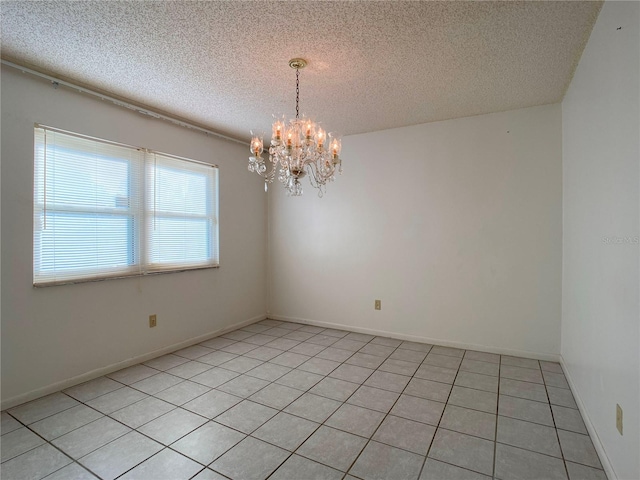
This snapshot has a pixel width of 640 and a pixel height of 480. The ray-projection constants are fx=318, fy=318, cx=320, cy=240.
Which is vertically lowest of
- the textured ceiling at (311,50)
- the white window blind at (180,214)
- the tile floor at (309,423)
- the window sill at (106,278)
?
the tile floor at (309,423)

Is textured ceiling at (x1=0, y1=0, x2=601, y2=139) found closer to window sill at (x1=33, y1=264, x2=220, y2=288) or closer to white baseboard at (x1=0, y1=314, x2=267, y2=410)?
window sill at (x1=33, y1=264, x2=220, y2=288)

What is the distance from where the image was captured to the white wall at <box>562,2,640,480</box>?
4.53 ft

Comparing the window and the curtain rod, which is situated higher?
the curtain rod

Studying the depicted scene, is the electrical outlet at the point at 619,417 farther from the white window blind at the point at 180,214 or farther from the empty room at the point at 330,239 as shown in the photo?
the white window blind at the point at 180,214

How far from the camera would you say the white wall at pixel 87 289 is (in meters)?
2.26

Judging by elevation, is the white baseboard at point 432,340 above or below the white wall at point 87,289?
below

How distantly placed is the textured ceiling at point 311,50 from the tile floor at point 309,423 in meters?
2.43

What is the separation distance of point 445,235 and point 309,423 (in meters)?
2.35

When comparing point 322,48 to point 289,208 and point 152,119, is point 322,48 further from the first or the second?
point 289,208

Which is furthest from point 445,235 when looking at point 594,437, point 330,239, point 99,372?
point 99,372

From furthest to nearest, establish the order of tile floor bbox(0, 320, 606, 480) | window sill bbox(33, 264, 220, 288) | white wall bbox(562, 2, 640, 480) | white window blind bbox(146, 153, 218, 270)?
1. white window blind bbox(146, 153, 218, 270)
2. window sill bbox(33, 264, 220, 288)
3. tile floor bbox(0, 320, 606, 480)
4. white wall bbox(562, 2, 640, 480)

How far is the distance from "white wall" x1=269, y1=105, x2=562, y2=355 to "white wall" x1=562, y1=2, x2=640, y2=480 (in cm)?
60

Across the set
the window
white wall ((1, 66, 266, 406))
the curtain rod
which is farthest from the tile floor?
the curtain rod

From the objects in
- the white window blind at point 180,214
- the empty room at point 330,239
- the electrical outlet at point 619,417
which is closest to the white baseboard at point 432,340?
the empty room at point 330,239
